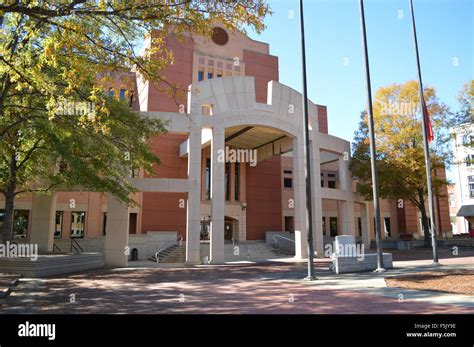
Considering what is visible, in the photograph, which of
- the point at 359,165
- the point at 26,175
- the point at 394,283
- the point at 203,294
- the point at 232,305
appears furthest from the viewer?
the point at 359,165

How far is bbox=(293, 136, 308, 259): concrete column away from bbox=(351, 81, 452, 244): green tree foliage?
746cm

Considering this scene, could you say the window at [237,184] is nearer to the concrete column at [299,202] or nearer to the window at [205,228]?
the window at [205,228]

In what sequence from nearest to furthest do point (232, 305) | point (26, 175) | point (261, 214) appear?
1. point (232, 305)
2. point (26, 175)
3. point (261, 214)

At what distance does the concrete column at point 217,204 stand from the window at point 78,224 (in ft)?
45.3

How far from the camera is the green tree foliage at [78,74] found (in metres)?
8.38

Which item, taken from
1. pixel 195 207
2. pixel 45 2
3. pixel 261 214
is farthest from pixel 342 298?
pixel 261 214

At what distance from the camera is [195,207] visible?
69.6 feet

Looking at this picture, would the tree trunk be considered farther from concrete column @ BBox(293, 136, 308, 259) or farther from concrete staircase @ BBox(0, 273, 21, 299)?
concrete column @ BBox(293, 136, 308, 259)

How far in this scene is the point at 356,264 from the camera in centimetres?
1578

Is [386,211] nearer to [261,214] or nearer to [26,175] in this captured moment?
[261,214]

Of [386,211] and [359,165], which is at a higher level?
[359,165]

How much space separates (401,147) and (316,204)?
33.5ft

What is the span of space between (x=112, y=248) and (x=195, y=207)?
5126 millimetres

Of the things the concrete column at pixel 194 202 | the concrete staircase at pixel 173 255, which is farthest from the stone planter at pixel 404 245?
the concrete column at pixel 194 202
